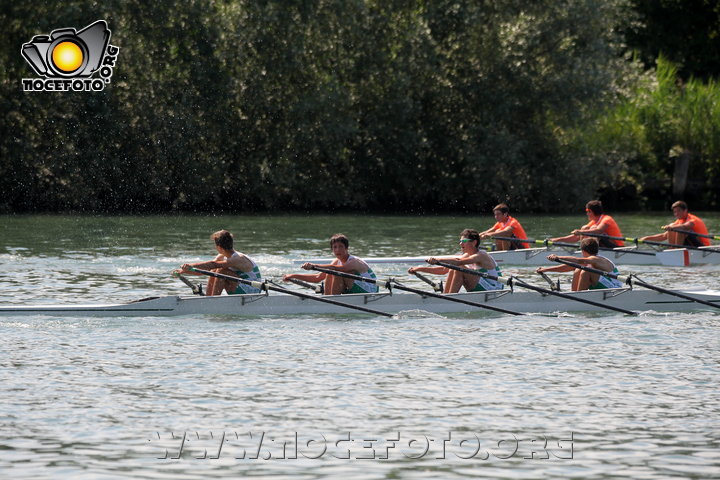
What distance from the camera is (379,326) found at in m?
19.2

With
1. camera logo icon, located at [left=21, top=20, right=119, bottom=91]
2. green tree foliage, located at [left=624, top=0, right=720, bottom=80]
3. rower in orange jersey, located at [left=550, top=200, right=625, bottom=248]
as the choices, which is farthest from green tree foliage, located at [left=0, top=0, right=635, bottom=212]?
rower in orange jersey, located at [left=550, top=200, right=625, bottom=248]

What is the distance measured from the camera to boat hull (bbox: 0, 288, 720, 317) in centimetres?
1908

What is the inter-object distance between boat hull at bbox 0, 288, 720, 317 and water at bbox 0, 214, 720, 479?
193 millimetres

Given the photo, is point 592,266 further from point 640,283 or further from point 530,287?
point 530,287

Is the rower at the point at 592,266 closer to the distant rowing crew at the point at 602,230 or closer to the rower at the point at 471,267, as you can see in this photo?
the rower at the point at 471,267

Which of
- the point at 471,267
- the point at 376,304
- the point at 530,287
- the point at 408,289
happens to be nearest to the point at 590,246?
the point at 530,287

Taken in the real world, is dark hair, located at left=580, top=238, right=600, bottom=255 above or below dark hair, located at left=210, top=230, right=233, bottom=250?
above

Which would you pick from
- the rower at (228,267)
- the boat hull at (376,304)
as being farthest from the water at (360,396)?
the rower at (228,267)

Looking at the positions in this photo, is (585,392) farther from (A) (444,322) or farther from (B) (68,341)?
(B) (68,341)

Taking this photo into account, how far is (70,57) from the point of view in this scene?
50094 mm

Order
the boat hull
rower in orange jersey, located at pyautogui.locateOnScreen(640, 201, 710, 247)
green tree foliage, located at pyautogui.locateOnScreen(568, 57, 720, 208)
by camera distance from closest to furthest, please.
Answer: the boat hull
rower in orange jersey, located at pyautogui.locateOnScreen(640, 201, 710, 247)
green tree foliage, located at pyautogui.locateOnScreen(568, 57, 720, 208)

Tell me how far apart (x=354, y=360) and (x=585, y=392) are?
11.0 feet

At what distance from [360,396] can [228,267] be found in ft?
21.2

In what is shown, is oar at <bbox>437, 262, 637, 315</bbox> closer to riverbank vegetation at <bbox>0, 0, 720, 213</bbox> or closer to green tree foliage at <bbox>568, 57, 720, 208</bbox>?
riverbank vegetation at <bbox>0, 0, 720, 213</bbox>
